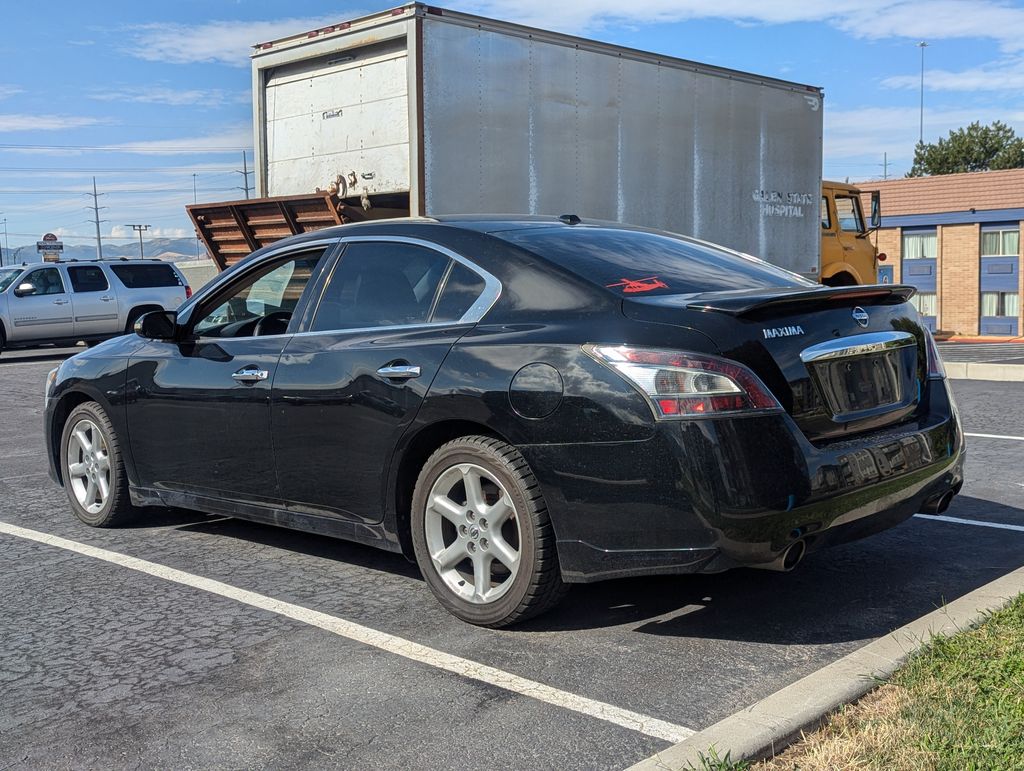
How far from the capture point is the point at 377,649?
428 cm

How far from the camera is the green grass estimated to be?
3053mm

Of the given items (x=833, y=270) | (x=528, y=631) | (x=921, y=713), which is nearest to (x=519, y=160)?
(x=833, y=270)

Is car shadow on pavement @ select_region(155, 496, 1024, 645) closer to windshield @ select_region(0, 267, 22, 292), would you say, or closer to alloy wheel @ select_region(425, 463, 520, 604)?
alloy wheel @ select_region(425, 463, 520, 604)

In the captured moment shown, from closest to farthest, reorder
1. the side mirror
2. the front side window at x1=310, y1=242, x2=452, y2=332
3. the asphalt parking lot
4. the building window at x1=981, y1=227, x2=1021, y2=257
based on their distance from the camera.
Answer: the asphalt parking lot, the front side window at x1=310, y1=242, x2=452, y2=332, the side mirror, the building window at x1=981, y1=227, x2=1021, y2=257

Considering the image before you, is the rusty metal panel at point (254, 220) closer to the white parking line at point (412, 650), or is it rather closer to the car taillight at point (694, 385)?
the white parking line at point (412, 650)

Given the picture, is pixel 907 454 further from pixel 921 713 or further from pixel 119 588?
pixel 119 588

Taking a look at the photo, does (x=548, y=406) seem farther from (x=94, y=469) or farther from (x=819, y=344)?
(x=94, y=469)

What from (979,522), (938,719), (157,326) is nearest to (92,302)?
(157,326)

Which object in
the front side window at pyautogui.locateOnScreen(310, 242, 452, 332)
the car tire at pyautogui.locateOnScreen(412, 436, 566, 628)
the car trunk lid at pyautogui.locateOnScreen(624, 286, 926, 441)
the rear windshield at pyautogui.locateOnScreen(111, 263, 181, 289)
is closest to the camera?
the car trunk lid at pyautogui.locateOnScreen(624, 286, 926, 441)

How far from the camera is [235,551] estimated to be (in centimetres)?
588

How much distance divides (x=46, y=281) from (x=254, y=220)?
10353mm

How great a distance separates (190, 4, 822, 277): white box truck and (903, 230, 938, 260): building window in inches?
1322

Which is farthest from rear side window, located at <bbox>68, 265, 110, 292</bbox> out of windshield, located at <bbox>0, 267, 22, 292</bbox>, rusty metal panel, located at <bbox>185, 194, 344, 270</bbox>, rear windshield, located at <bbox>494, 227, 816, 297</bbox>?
rear windshield, located at <bbox>494, 227, 816, 297</bbox>

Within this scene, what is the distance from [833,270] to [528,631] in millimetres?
14944
